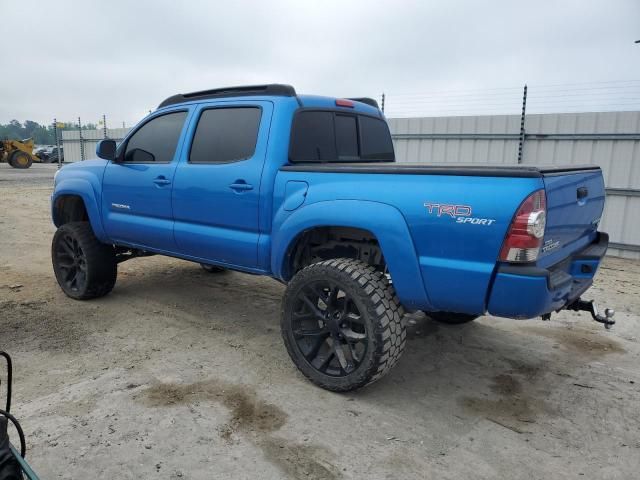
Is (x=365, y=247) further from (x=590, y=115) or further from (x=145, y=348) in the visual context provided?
(x=590, y=115)

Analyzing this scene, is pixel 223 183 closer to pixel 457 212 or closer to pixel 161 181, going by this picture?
pixel 161 181

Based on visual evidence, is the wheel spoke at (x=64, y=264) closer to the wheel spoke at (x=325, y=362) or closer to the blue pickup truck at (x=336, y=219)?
the blue pickup truck at (x=336, y=219)

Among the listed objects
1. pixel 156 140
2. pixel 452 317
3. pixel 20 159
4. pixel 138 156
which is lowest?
pixel 452 317

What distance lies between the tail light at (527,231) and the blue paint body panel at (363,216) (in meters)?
0.04

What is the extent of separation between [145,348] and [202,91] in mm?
2194

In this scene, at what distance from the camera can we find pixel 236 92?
4.05 meters

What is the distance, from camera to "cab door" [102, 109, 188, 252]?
4254 millimetres

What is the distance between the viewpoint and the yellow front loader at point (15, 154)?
2748 cm

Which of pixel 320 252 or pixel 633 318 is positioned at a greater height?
pixel 320 252

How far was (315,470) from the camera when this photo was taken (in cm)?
250

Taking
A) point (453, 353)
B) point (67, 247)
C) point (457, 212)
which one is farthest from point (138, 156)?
point (453, 353)

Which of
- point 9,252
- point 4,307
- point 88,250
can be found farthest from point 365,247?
point 9,252

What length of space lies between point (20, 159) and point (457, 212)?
30.6 metres

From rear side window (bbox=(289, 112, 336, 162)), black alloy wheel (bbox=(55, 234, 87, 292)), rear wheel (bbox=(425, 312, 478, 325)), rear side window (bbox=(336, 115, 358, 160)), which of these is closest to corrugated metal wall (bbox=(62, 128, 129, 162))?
black alloy wheel (bbox=(55, 234, 87, 292))
